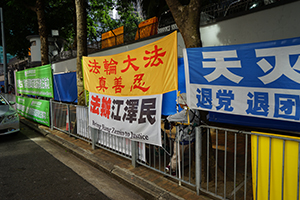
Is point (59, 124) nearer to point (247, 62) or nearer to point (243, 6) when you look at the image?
point (247, 62)

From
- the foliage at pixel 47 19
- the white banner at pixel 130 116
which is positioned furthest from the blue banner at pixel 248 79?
the foliage at pixel 47 19

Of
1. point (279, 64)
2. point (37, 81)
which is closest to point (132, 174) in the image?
point (279, 64)

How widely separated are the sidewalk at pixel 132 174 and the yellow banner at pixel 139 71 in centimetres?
158

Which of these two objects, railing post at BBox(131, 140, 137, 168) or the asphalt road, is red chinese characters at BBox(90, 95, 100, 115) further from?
railing post at BBox(131, 140, 137, 168)

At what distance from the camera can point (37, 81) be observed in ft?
29.0

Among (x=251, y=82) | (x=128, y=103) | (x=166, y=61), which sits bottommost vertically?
(x=128, y=103)

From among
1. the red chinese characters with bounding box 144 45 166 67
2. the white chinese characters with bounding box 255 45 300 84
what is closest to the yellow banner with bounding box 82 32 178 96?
the red chinese characters with bounding box 144 45 166 67

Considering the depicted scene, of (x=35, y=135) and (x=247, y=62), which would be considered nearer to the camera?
(x=247, y=62)

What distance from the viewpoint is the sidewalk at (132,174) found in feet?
10.9

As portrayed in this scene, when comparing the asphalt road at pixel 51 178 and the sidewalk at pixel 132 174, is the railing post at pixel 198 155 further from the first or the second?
the asphalt road at pixel 51 178

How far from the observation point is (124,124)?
171 inches

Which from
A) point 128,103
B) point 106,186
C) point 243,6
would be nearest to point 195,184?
point 106,186

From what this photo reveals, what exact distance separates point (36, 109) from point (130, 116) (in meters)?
6.48

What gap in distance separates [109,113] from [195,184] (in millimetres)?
2448
